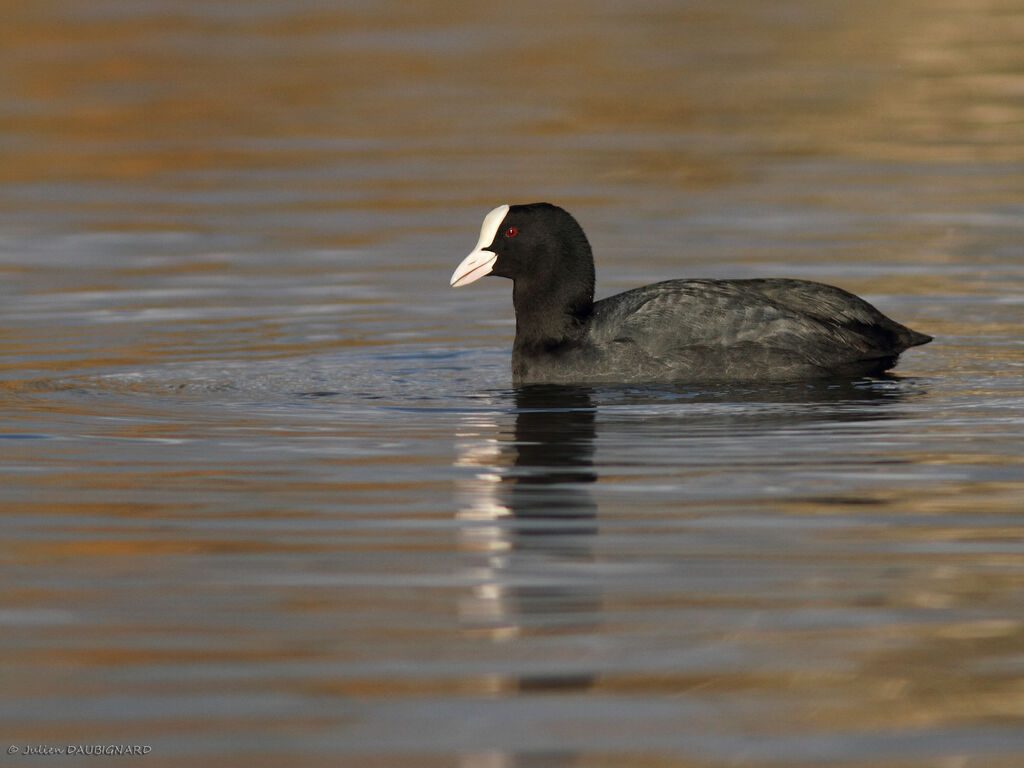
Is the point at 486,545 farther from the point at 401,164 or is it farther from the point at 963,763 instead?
the point at 401,164

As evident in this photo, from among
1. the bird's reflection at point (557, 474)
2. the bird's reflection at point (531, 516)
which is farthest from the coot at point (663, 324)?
the bird's reflection at point (531, 516)

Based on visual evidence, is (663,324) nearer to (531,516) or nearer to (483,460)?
(483,460)

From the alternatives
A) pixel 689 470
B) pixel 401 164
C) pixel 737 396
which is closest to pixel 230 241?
pixel 401 164

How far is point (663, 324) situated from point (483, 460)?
2.29 m

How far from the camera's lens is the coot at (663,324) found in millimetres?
10453

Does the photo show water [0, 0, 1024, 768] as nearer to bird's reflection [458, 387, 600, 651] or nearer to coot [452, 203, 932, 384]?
bird's reflection [458, 387, 600, 651]

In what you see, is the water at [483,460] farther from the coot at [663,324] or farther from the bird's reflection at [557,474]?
the coot at [663,324]

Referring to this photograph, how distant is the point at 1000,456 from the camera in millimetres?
8242

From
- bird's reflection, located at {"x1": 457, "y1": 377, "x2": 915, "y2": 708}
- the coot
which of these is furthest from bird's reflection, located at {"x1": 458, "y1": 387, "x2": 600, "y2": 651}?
the coot

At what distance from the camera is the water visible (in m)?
5.18

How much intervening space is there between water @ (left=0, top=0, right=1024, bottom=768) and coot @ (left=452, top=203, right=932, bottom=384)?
0.79 ft

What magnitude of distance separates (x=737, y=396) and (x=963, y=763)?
5398mm

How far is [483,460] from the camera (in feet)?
27.8

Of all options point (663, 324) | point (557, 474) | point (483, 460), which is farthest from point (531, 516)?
point (663, 324)
